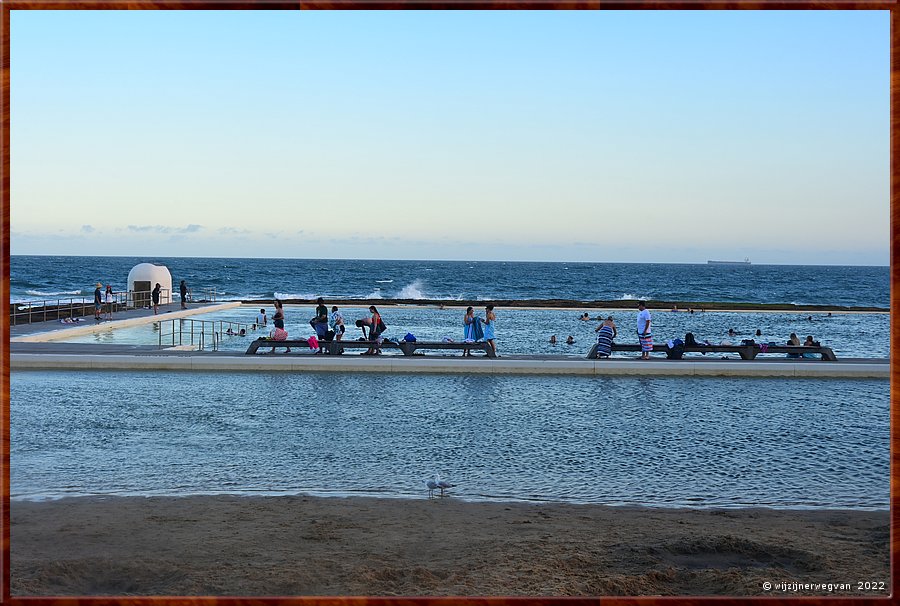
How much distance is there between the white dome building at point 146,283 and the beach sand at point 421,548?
29.3 meters

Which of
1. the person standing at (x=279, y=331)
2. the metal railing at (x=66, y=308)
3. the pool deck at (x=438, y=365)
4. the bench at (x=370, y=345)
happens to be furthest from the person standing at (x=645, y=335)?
the metal railing at (x=66, y=308)

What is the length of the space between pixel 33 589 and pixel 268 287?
8817 cm

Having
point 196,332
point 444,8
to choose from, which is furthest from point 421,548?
point 196,332

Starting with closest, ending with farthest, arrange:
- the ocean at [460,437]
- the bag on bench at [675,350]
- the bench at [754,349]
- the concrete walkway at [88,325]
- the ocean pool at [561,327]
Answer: the ocean at [460,437]
the bench at [754,349]
the bag on bench at [675,350]
the concrete walkway at [88,325]
the ocean pool at [561,327]

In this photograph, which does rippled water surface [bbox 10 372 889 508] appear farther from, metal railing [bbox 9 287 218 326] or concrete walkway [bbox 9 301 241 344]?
metal railing [bbox 9 287 218 326]

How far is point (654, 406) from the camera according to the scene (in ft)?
50.5

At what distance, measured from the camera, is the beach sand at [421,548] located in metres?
6.29

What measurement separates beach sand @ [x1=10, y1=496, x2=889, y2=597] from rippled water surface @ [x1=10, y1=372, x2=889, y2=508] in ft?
2.32

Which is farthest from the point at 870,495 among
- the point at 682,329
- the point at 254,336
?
the point at 682,329

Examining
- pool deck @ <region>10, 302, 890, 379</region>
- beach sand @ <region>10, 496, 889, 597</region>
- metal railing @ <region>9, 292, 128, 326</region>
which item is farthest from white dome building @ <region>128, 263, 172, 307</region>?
beach sand @ <region>10, 496, 889, 597</region>

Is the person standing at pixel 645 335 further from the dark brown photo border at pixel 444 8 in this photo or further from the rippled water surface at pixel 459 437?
the dark brown photo border at pixel 444 8

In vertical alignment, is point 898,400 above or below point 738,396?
above

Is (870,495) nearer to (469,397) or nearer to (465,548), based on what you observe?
(465,548)

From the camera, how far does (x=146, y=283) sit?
3741 centimetres
